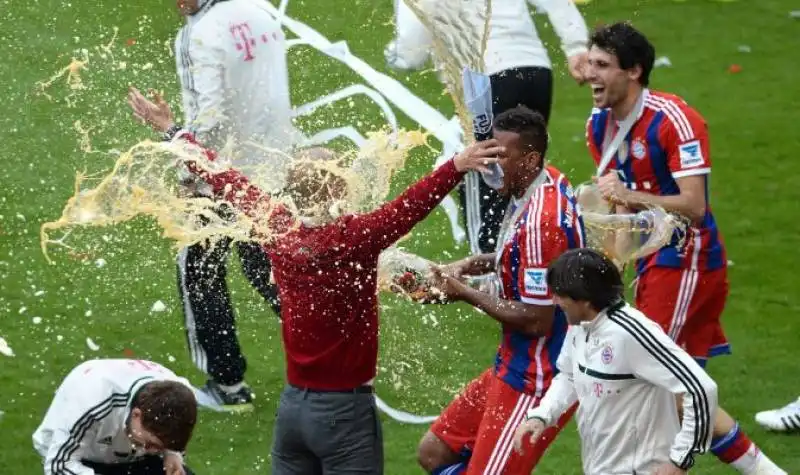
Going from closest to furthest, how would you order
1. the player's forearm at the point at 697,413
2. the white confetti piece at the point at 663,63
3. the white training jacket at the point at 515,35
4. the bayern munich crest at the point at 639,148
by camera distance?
the player's forearm at the point at 697,413 < the bayern munich crest at the point at 639,148 < the white training jacket at the point at 515,35 < the white confetti piece at the point at 663,63

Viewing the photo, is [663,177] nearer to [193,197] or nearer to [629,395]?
[629,395]

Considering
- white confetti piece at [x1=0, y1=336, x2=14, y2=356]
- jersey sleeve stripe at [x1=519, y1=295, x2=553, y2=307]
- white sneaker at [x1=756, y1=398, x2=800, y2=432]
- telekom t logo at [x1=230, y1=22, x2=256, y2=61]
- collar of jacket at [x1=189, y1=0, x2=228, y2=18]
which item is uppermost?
collar of jacket at [x1=189, y1=0, x2=228, y2=18]

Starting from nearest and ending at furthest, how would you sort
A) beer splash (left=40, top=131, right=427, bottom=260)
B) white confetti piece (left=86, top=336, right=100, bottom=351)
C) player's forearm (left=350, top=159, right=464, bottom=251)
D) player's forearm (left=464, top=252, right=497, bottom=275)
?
player's forearm (left=350, top=159, right=464, bottom=251)
beer splash (left=40, top=131, right=427, bottom=260)
player's forearm (left=464, top=252, right=497, bottom=275)
white confetti piece (left=86, top=336, right=100, bottom=351)

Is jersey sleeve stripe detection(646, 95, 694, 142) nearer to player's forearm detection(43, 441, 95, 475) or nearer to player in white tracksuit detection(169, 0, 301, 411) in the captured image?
player in white tracksuit detection(169, 0, 301, 411)

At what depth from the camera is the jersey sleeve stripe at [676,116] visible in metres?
6.21

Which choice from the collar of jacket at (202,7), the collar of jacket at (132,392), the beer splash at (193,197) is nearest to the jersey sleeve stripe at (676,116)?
the beer splash at (193,197)

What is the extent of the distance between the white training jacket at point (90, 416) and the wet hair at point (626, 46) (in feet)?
7.66

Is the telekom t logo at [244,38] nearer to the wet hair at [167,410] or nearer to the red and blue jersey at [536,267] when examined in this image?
the red and blue jersey at [536,267]

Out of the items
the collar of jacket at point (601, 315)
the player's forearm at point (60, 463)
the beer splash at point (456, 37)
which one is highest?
the beer splash at point (456, 37)

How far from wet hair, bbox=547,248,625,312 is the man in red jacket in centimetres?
43

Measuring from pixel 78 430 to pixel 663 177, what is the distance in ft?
8.70

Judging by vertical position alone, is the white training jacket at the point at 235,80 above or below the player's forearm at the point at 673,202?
above

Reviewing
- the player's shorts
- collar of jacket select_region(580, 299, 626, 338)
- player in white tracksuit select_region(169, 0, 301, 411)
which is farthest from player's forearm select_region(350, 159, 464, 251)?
player in white tracksuit select_region(169, 0, 301, 411)

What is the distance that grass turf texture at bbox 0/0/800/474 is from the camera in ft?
24.6
